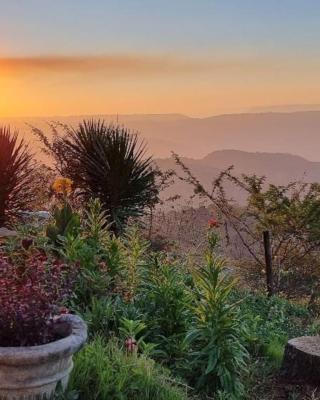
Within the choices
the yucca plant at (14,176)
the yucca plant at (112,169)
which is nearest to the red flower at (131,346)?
the yucca plant at (112,169)

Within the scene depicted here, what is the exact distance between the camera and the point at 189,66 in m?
18.0

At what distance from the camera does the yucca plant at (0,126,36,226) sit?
32.5ft

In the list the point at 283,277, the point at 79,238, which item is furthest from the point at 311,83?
the point at 79,238

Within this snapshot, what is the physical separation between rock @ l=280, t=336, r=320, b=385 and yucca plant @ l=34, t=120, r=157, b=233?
4.53m

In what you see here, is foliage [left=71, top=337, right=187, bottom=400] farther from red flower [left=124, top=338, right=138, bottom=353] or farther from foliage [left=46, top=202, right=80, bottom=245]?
foliage [left=46, top=202, right=80, bottom=245]

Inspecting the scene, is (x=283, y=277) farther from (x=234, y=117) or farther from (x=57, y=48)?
(x=234, y=117)

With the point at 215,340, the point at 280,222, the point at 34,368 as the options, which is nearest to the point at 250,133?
the point at 280,222

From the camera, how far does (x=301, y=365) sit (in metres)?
4.90

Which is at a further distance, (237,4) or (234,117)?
(234,117)

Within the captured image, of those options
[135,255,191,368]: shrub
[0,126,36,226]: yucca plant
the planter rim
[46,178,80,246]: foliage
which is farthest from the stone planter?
[0,126,36,226]: yucca plant

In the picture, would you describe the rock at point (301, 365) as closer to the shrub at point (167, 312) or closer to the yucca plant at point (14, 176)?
the shrub at point (167, 312)

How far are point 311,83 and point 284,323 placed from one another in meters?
9.91

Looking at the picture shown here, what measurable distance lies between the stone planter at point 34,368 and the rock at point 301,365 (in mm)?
2258

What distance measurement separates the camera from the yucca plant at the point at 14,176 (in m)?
9.91
